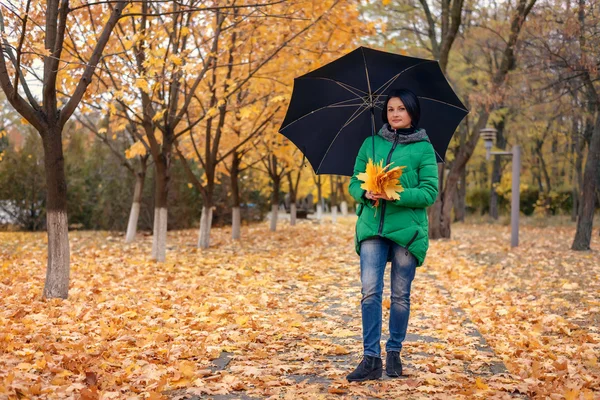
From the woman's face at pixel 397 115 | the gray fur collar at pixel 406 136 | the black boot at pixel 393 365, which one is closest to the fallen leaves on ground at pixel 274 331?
the black boot at pixel 393 365

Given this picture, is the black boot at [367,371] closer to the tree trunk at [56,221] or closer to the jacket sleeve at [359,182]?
the jacket sleeve at [359,182]

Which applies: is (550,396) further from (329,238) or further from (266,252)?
(329,238)

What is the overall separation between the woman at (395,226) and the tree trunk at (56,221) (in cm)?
455

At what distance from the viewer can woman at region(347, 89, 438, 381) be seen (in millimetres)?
4387

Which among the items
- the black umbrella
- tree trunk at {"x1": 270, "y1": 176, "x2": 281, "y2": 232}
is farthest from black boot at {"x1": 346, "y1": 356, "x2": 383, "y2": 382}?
tree trunk at {"x1": 270, "y1": 176, "x2": 281, "y2": 232}

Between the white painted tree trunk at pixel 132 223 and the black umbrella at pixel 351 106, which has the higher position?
the black umbrella at pixel 351 106

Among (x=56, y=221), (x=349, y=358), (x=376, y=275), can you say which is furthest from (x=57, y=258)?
(x=376, y=275)

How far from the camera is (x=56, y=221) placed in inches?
306

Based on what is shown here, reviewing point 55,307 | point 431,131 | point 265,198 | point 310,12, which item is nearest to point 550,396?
point 431,131

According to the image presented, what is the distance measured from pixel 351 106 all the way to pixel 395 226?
1205 millimetres

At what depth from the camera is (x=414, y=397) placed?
4043 millimetres

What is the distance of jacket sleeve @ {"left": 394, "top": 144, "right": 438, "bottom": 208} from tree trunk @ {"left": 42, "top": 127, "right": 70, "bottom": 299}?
4846 millimetres

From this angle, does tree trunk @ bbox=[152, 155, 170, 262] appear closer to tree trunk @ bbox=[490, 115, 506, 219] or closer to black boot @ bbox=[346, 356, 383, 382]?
black boot @ bbox=[346, 356, 383, 382]

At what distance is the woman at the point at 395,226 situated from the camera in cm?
439
